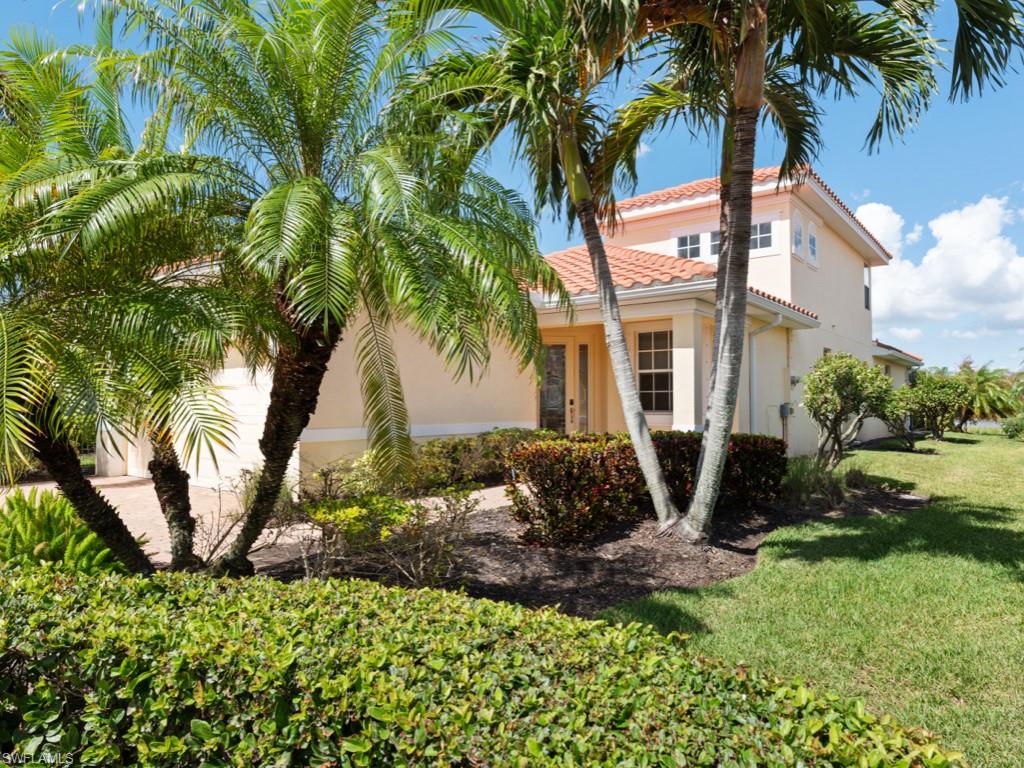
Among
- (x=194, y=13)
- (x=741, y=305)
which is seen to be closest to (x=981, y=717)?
(x=741, y=305)

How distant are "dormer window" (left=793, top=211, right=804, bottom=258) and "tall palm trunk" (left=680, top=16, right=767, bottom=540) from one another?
9.51 m

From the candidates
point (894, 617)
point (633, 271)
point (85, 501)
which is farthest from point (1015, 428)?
point (85, 501)

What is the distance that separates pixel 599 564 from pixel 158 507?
7.36 meters

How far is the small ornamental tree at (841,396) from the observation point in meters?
9.76

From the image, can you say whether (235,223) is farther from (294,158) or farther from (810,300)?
(810,300)

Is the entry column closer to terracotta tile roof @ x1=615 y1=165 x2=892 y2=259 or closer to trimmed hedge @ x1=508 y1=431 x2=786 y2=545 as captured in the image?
trimmed hedge @ x1=508 y1=431 x2=786 y2=545

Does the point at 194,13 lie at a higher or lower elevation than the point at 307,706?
higher

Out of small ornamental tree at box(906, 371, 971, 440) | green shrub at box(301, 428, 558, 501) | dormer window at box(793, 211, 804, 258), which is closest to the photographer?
green shrub at box(301, 428, 558, 501)

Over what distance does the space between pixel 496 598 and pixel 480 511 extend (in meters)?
3.17

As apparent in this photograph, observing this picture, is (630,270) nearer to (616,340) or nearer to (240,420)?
(616,340)

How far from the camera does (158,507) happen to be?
32.1ft

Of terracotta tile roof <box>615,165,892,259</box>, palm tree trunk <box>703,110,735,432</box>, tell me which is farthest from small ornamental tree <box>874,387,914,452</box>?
terracotta tile roof <box>615,165,892,259</box>

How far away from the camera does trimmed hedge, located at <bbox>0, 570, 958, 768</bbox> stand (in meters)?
1.91

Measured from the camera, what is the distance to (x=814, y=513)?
912 cm
